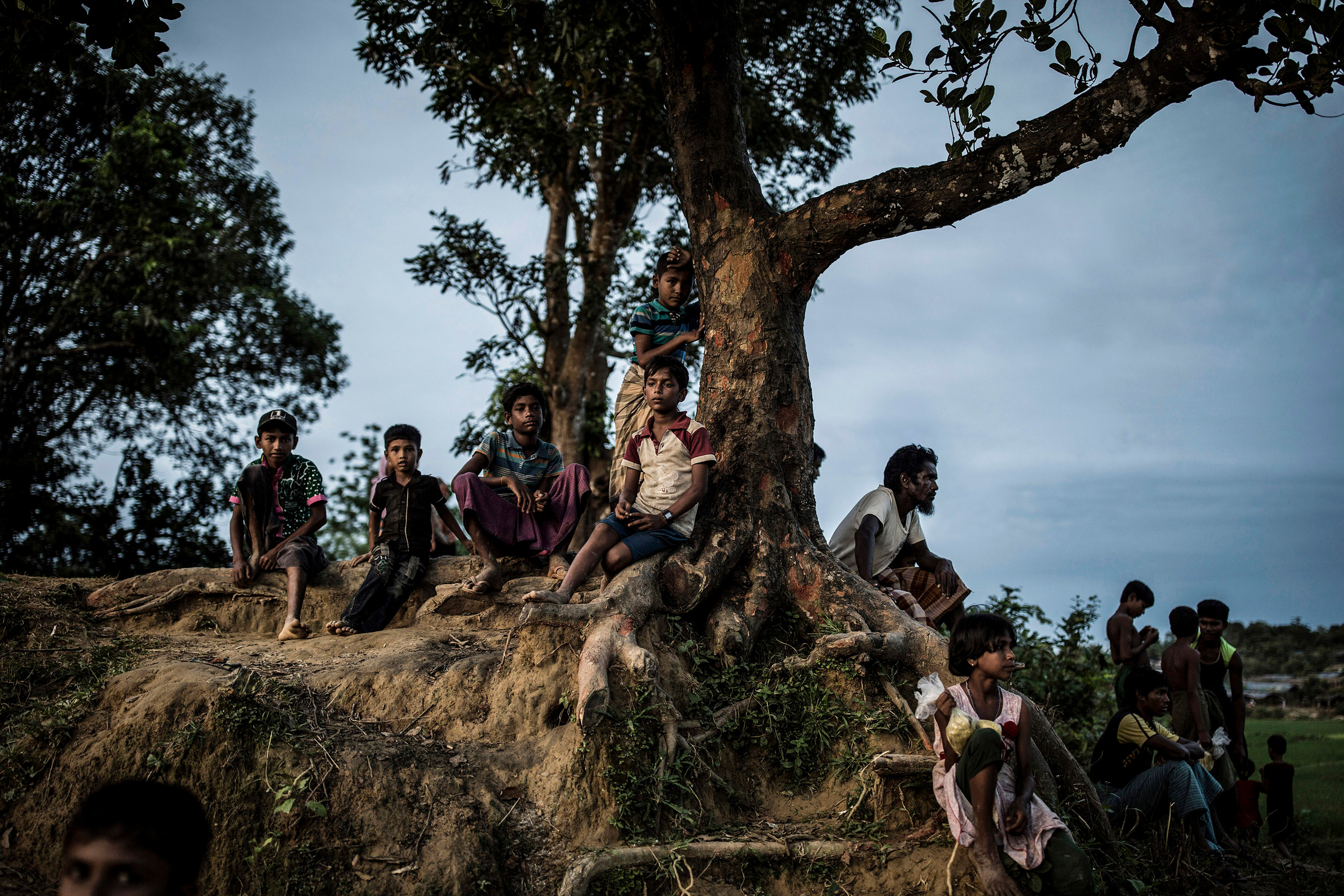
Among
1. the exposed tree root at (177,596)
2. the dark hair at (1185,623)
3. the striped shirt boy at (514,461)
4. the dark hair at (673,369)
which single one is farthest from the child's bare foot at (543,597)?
the dark hair at (1185,623)

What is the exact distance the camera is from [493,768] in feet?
14.9

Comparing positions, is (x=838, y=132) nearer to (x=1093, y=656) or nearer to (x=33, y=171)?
(x=1093, y=656)

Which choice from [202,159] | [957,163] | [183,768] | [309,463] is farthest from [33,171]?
[957,163]

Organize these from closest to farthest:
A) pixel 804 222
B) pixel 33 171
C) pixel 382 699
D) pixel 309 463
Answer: pixel 382 699, pixel 804 222, pixel 309 463, pixel 33 171

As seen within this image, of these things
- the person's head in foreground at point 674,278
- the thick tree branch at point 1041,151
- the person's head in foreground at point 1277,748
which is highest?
the thick tree branch at point 1041,151

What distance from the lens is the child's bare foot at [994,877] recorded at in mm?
4027

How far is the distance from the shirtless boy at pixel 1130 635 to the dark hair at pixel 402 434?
5.83 metres

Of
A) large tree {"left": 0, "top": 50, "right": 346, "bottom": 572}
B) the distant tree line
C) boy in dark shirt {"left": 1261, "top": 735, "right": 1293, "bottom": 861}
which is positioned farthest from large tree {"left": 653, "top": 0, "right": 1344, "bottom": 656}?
the distant tree line

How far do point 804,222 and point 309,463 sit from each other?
14.1ft

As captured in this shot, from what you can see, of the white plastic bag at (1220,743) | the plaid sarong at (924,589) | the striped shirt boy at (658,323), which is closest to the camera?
the striped shirt boy at (658,323)

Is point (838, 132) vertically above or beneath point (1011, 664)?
above

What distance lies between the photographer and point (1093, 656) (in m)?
9.65

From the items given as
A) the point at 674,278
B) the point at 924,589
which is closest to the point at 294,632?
the point at 674,278

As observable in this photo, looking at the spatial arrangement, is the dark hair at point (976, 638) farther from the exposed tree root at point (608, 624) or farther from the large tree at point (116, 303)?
the large tree at point (116, 303)
